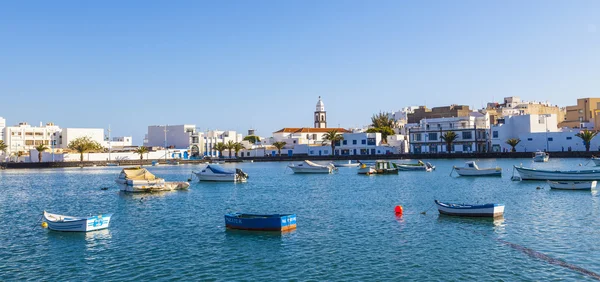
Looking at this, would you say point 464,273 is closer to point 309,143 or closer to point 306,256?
point 306,256

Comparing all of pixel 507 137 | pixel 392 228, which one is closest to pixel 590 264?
pixel 392 228

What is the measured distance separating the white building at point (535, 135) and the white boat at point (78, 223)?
4289 inches

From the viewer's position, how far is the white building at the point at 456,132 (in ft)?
412

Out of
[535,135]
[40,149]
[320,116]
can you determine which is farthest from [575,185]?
[320,116]

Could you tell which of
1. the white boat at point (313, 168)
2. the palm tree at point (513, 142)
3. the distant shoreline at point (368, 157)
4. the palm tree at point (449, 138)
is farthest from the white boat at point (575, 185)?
the palm tree at point (449, 138)

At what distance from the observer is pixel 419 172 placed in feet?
257

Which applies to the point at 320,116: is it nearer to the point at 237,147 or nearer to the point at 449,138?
the point at 237,147

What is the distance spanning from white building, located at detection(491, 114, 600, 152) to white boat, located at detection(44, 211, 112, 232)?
10895 centimetres

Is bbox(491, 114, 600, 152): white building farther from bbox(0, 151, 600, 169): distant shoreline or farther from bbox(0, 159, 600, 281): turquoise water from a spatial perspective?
bbox(0, 159, 600, 281): turquoise water

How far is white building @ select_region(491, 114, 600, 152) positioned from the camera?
116000 mm

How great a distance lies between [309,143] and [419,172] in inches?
3097

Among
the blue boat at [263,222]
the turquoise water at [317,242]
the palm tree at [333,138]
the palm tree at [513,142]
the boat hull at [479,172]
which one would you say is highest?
the palm tree at [333,138]

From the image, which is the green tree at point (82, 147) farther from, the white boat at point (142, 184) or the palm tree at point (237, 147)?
the white boat at point (142, 184)

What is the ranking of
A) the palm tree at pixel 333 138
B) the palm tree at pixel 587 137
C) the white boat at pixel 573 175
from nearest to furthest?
the white boat at pixel 573 175, the palm tree at pixel 587 137, the palm tree at pixel 333 138
